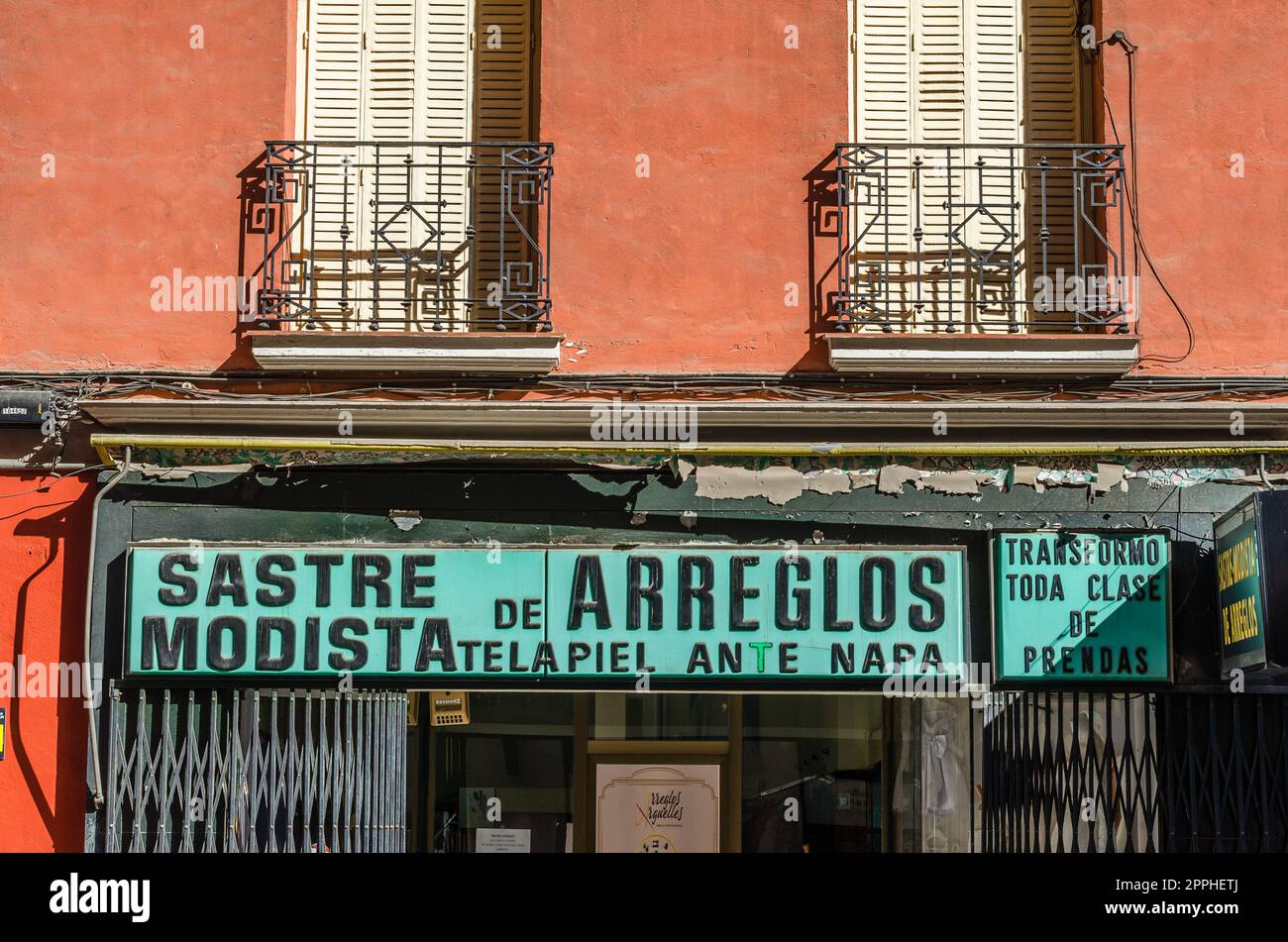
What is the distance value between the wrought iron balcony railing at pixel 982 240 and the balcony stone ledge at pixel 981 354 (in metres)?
0.18

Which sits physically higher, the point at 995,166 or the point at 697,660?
the point at 995,166

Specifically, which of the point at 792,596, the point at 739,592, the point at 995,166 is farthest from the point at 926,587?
the point at 995,166

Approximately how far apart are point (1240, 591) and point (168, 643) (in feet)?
17.8

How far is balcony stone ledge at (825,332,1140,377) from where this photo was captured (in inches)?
329

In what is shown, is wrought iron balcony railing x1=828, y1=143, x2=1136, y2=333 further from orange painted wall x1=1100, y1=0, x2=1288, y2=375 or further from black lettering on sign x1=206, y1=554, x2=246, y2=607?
black lettering on sign x1=206, y1=554, x2=246, y2=607

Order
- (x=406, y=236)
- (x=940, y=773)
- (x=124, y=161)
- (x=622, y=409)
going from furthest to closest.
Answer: (x=940, y=773) → (x=406, y=236) → (x=124, y=161) → (x=622, y=409)

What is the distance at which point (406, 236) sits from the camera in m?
8.90

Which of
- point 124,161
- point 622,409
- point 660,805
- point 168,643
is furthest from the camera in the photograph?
point 660,805

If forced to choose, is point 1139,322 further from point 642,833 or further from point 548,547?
point 642,833

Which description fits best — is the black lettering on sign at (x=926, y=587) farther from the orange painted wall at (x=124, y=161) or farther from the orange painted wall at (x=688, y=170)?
the orange painted wall at (x=124, y=161)

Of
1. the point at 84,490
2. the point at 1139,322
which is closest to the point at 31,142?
the point at 84,490

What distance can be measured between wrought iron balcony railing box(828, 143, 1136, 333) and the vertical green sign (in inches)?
50.8

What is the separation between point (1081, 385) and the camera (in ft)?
27.8

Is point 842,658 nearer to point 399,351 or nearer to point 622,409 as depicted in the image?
point 622,409
